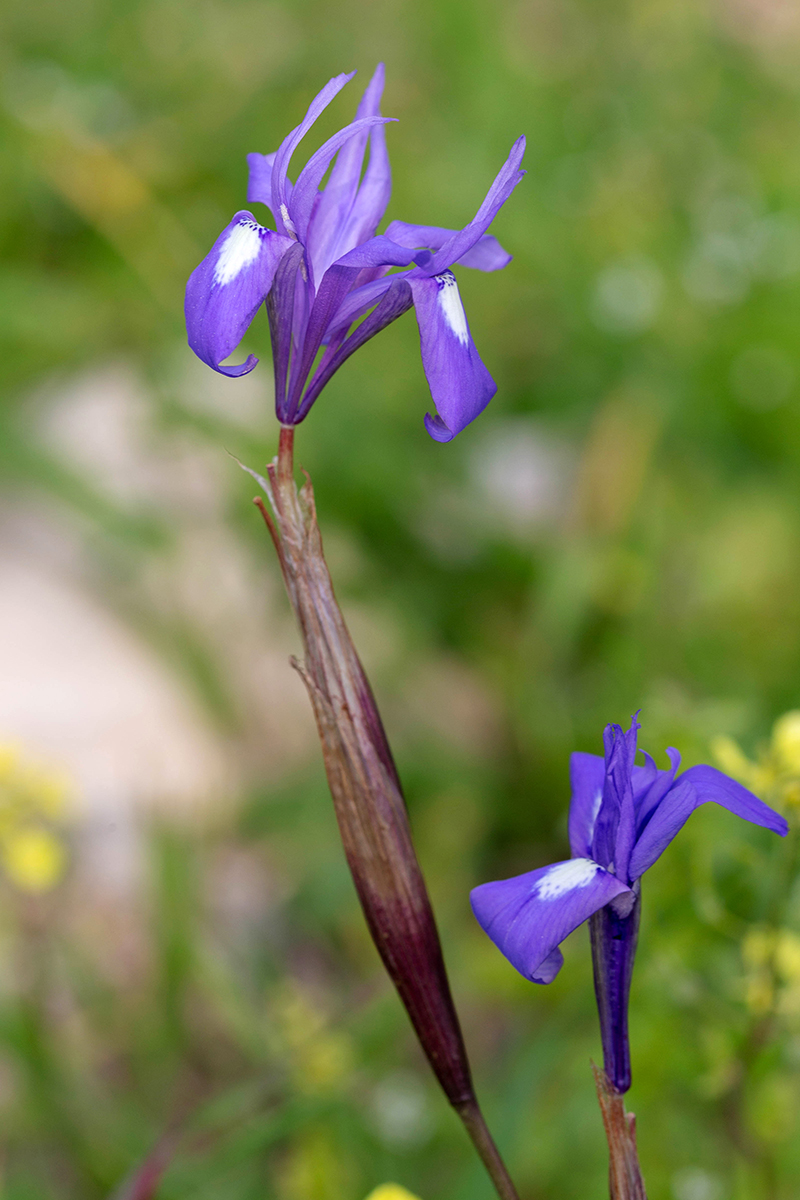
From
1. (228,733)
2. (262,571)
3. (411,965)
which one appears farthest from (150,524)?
(411,965)

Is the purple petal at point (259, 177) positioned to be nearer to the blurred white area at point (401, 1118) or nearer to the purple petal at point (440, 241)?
the purple petal at point (440, 241)

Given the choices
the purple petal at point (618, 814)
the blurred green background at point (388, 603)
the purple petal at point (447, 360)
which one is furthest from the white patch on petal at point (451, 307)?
the blurred green background at point (388, 603)

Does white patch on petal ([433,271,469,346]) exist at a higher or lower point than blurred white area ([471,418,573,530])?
lower

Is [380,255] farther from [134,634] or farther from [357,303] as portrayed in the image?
[134,634]

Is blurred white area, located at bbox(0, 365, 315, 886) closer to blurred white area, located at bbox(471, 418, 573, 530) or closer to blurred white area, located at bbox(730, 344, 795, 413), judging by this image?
blurred white area, located at bbox(471, 418, 573, 530)

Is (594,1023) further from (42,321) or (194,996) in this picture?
(42,321)

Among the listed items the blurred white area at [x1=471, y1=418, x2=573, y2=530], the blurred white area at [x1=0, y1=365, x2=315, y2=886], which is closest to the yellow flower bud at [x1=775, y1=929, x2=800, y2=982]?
the blurred white area at [x1=0, y1=365, x2=315, y2=886]

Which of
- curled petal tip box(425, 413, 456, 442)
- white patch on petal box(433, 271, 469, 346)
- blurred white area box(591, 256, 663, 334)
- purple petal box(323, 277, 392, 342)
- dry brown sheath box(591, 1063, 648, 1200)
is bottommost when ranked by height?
dry brown sheath box(591, 1063, 648, 1200)
